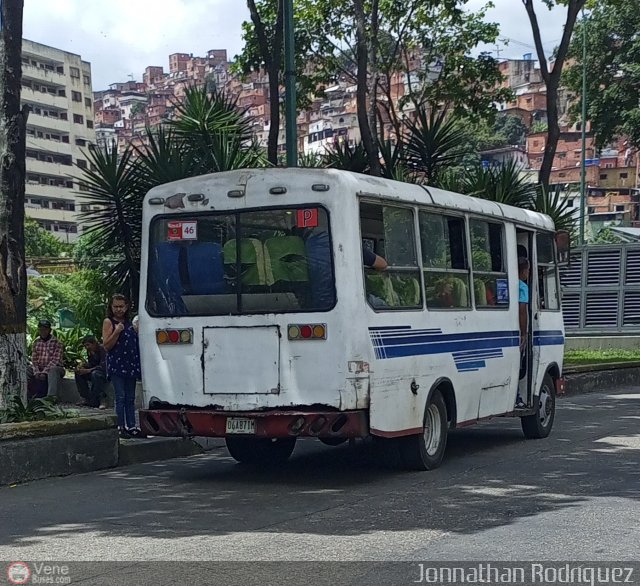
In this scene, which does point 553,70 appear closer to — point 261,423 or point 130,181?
point 130,181

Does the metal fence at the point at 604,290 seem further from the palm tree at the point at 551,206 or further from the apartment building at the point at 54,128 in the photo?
the apartment building at the point at 54,128

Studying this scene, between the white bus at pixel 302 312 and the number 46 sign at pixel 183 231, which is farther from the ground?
the number 46 sign at pixel 183 231

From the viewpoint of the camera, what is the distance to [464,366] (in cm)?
1238

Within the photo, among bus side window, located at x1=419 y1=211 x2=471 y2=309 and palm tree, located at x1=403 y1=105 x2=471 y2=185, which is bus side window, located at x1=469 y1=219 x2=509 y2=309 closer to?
bus side window, located at x1=419 y1=211 x2=471 y2=309

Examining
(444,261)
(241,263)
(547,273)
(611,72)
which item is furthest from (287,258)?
(611,72)

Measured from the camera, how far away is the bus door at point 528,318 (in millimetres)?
14227

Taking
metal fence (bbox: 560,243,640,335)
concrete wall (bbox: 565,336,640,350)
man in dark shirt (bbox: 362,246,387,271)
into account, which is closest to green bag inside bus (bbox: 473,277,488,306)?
man in dark shirt (bbox: 362,246,387,271)

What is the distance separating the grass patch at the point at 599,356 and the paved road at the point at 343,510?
13536 millimetres

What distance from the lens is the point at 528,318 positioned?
14344 millimetres

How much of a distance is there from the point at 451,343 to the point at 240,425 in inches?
105

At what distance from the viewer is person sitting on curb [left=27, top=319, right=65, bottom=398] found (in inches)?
698

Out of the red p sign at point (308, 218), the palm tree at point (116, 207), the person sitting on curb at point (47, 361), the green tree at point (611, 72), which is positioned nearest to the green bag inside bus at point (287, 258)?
the red p sign at point (308, 218)

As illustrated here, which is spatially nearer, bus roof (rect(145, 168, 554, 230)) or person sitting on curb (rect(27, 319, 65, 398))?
bus roof (rect(145, 168, 554, 230))

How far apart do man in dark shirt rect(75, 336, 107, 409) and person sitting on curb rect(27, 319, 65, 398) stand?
578 mm
